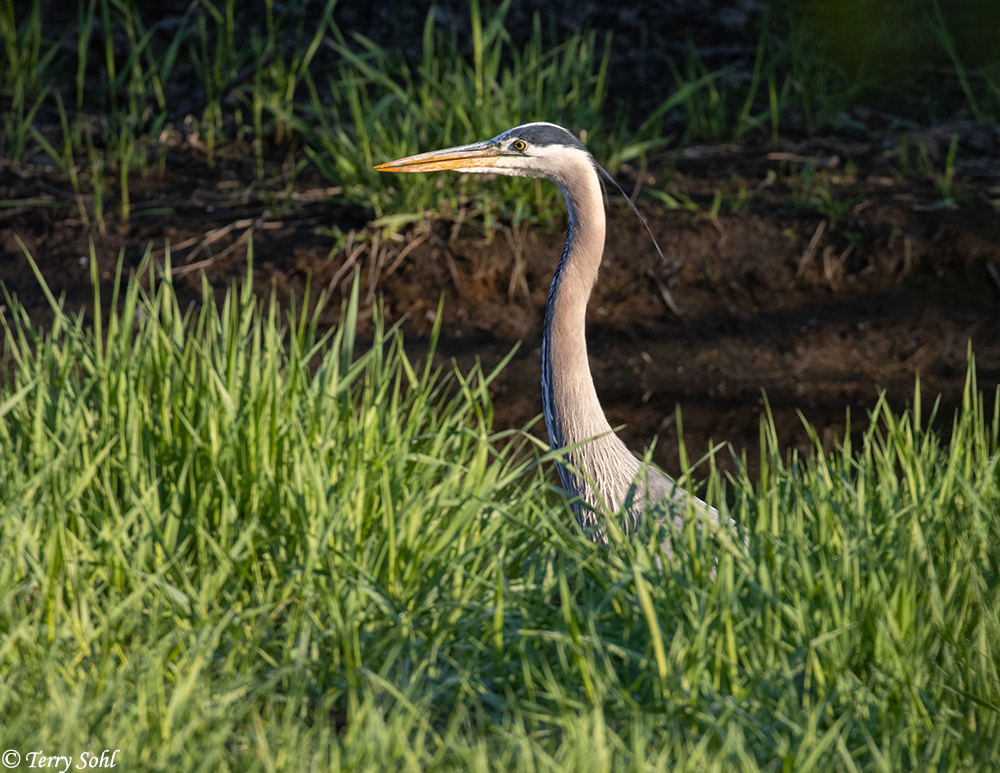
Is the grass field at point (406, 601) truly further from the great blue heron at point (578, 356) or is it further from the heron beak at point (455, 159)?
the heron beak at point (455, 159)

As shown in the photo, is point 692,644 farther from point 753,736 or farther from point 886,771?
point 886,771

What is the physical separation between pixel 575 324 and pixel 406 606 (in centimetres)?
122

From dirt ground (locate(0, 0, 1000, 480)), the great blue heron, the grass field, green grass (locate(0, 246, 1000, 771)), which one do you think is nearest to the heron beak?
the great blue heron

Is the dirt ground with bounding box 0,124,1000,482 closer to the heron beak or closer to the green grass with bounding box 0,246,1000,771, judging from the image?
the heron beak

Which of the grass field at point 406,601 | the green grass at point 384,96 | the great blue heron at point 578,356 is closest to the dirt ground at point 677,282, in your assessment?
the green grass at point 384,96

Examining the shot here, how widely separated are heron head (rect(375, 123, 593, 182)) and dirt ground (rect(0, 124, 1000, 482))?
1.44 m

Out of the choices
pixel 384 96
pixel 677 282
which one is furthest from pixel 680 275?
pixel 384 96

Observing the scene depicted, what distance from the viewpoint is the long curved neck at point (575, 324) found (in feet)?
9.86

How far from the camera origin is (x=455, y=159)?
127 inches

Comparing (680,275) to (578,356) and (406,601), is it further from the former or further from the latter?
(406,601)

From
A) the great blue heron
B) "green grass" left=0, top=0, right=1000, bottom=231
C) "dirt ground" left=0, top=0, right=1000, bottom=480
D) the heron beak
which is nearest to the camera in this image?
the great blue heron

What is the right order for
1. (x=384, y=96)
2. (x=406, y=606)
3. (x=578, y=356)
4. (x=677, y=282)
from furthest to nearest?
1. (x=384, y=96)
2. (x=677, y=282)
3. (x=578, y=356)
4. (x=406, y=606)

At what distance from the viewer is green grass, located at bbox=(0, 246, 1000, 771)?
1.70 metres

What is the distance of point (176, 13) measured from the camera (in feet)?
22.1
